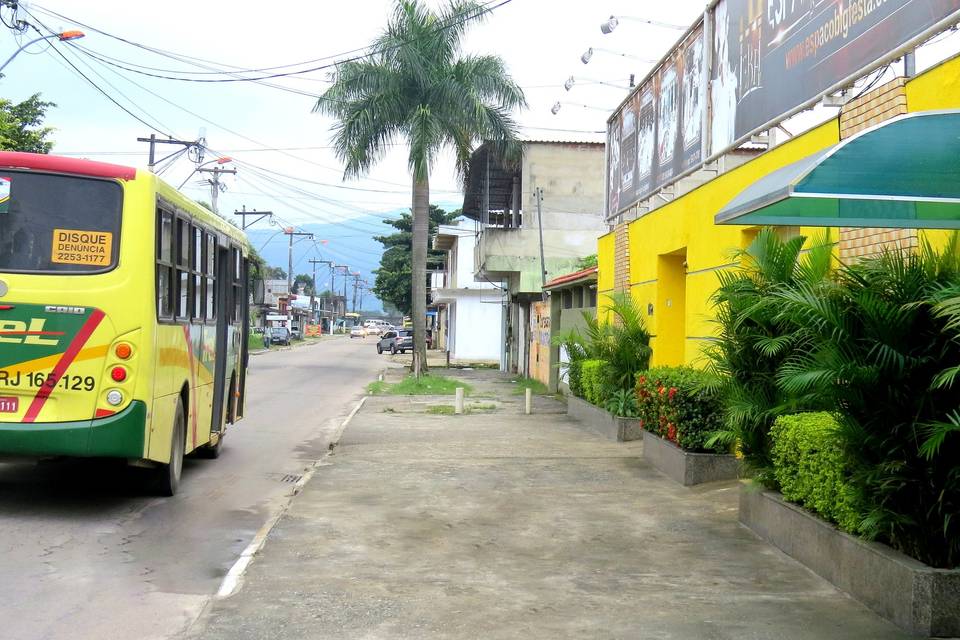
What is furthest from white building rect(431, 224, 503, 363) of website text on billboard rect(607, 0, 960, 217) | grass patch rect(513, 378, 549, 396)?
website text on billboard rect(607, 0, 960, 217)

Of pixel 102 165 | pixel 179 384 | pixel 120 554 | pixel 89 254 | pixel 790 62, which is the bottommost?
pixel 120 554

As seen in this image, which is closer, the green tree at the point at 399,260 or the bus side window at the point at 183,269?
the bus side window at the point at 183,269

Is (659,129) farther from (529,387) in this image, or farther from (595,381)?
(529,387)

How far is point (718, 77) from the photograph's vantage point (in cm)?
1321

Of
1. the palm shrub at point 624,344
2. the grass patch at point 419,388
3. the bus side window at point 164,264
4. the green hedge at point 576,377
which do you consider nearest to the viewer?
the bus side window at point 164,264

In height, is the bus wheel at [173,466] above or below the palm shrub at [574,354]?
below

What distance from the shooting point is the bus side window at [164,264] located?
948 centimetres

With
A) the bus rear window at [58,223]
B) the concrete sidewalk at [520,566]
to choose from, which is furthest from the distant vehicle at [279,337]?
the bus rear window at [58,223]

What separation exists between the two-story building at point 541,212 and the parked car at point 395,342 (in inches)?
967

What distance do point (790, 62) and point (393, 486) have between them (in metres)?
6.16

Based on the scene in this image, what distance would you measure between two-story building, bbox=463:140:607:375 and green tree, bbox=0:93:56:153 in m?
13.3

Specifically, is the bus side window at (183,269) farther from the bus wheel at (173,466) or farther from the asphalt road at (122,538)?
the asphalt road at (122,538)

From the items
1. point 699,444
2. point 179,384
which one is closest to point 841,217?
point 699,444

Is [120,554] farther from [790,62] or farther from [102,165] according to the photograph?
[790,62]
